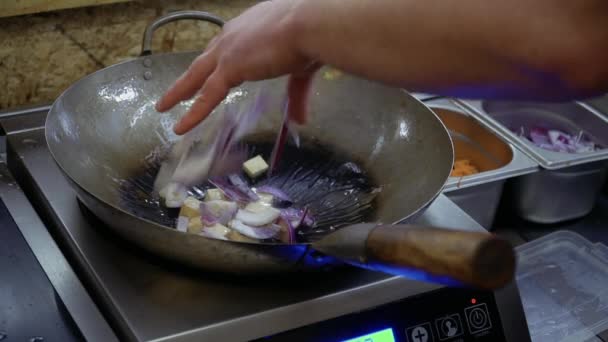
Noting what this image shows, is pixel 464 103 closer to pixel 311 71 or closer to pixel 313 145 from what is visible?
pixel 313 145

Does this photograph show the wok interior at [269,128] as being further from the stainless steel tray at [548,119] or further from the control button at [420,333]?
the stainless steel tray at [548,119]

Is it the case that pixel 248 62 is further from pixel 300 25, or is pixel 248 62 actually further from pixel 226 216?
pixel 226 216

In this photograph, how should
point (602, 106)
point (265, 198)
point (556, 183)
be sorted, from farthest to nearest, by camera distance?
1. point (602, 106)
2. point (556, 183)
3. point (265, 198)

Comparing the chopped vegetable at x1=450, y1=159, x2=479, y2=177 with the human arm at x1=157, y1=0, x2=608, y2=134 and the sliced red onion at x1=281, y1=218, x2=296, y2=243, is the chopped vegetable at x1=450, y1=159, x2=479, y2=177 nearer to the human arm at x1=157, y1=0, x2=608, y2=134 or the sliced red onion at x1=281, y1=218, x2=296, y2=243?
the sliced red onion at x1=281, y1=218, x2=296, y2=243

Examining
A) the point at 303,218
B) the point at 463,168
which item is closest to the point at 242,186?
the point at 303,218

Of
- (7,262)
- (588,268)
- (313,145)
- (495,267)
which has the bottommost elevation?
(588,268)

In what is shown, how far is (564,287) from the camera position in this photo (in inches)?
53.3

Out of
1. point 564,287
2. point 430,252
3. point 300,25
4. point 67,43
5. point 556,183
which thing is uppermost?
point 300,25

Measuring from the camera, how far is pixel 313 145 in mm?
1154

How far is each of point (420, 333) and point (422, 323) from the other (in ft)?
0.04

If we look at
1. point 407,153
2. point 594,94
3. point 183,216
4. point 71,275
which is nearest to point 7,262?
point 71,275

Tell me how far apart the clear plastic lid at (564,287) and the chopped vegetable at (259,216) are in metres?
0.55

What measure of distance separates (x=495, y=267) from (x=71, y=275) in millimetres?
540

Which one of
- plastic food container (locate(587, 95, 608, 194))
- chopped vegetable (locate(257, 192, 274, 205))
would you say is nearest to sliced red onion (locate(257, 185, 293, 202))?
chopped vegetable (locate(257, 192, 274, 205))
